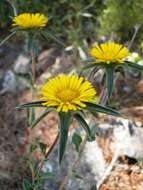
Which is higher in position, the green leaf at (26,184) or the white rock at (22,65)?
the white rock at (22,65)

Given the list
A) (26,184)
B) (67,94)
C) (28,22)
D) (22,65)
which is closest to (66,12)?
(22,65)

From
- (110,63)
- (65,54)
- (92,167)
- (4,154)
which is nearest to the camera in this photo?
(110,63)

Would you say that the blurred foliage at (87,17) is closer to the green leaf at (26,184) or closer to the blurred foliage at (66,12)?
the blurred foliage at (66,12)

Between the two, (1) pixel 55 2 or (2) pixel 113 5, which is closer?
(2) pixel 113 5

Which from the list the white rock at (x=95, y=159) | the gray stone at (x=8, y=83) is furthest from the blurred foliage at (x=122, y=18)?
the white rock at (x=95, y=159)

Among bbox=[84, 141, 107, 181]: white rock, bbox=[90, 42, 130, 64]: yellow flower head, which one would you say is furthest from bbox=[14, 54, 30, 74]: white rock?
bbox=[90, 42, 130, 64]: yellow flower head

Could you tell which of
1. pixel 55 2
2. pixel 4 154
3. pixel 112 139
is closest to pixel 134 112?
pixel 112 139

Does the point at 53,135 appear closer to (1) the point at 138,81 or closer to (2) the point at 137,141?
(2) the point at 137,141
